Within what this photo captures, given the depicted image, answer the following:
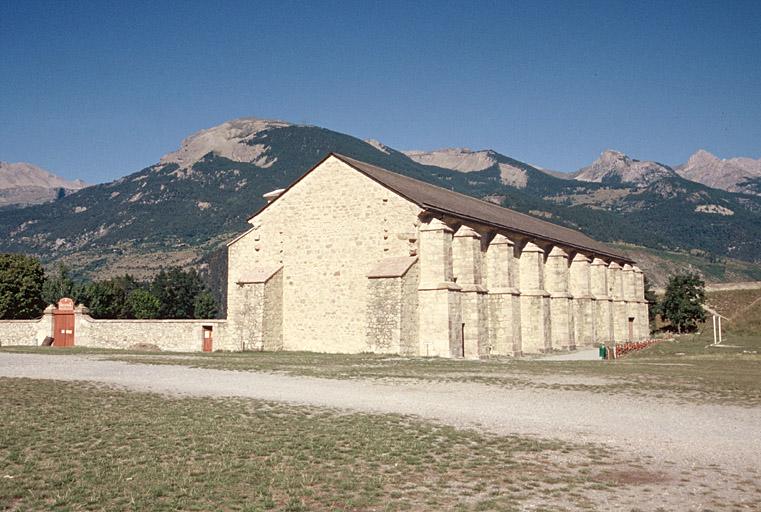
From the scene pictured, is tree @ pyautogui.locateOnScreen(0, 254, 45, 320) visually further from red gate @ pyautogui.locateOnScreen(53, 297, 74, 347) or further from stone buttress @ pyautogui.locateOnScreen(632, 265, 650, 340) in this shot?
stone buttress @ pyautogui.locateOnScreen(632, 265, 650, 340)

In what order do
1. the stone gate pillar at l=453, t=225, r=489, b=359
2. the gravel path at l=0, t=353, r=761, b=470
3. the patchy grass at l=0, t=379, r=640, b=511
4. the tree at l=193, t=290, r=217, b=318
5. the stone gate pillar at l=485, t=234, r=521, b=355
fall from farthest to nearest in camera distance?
the tree at l=193, t=290, r=217, b=318 < the stone gate pillar at l=485, t=234, r=521, b=355 < the stone gate pillar at l=453, t=225, r=489, b=359 < the gravel path at l=0, t=353, r=761, b=470 < the patchy grass at l=0, t=379, r=640, b=511

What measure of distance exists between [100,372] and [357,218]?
15841 millimetres

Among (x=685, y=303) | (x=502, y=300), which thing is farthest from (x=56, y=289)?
(x=685, y=303)

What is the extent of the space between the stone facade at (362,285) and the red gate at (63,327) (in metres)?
0.45

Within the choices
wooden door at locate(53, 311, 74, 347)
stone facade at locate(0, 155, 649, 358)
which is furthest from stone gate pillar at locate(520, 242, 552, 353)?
wooden door at locate(53, 311, 74, 347)

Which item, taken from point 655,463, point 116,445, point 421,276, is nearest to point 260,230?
point 421,276

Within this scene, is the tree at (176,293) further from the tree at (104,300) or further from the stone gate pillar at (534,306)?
the stone gate pillar at (534,306)

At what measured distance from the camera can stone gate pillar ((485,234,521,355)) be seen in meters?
34.3

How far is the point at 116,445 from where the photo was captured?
9.42 metres

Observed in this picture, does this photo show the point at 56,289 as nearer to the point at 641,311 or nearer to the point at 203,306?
the point at 203,306

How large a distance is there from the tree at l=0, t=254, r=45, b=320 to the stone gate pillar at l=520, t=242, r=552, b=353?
41019mm

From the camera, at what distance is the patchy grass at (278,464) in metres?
7.11

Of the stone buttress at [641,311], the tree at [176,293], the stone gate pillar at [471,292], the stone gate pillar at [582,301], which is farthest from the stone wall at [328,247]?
the tree at [176,293]

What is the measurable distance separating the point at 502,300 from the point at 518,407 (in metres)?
21.6
